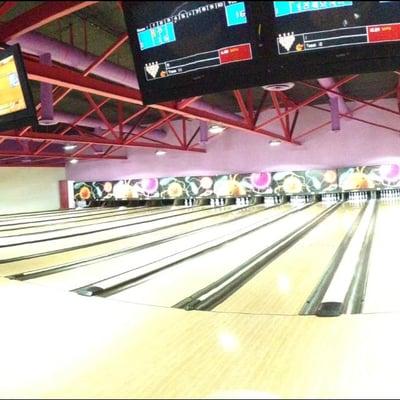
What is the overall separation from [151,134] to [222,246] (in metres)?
8.44

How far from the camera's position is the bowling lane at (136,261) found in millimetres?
3773

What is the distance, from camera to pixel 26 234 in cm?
771

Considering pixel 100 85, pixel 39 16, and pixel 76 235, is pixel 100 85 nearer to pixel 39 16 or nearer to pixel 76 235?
pixel 39 16

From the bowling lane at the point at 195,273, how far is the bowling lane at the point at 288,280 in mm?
380

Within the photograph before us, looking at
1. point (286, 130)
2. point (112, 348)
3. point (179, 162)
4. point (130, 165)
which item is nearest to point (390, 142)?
point (286, 130)

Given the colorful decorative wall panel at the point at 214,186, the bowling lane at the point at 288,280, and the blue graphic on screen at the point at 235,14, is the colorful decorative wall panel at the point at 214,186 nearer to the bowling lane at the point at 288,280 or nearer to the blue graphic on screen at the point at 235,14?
the bowling lane at the point at 288,280

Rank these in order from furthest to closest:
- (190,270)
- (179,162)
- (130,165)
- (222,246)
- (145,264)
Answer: (130,165) < (179,162) < (222,246) < (145,264) < (190,270)

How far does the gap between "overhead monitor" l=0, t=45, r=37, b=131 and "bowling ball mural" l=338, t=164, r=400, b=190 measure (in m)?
9.91

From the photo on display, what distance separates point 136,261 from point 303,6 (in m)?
3.52

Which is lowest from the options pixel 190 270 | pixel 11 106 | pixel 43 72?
pixel 190 270

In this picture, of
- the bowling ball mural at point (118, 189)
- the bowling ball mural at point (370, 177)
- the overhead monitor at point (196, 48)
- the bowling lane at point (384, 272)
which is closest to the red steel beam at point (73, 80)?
the overhead monitor at point (196, 48)

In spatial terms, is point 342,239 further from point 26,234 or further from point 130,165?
point 130,165

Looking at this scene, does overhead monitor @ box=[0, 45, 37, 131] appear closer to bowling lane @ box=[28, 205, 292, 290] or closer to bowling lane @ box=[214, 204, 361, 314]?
bowling lane @ box=[28, 205, 292, 290]

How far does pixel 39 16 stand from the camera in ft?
6.27
